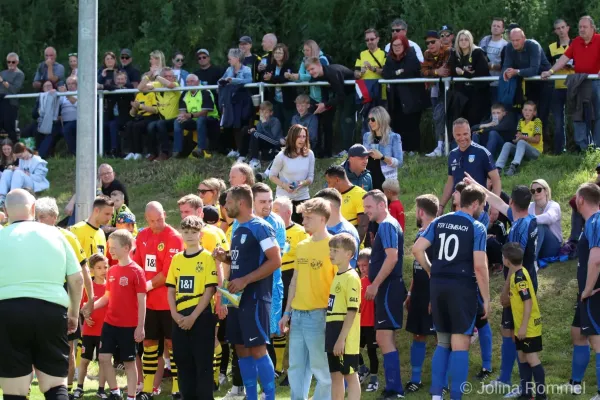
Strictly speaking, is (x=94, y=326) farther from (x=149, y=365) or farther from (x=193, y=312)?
(x=193, y=312)

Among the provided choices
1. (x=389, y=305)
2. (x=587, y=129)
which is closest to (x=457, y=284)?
(x=389, y=305)

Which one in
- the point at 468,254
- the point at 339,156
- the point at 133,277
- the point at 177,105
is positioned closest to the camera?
the point at 468,254

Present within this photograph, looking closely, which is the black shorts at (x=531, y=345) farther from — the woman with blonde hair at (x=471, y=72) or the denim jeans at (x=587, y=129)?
the woman with blonde hair at (x=471, y=72)

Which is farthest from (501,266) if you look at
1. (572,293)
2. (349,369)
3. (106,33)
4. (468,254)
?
(106,33)

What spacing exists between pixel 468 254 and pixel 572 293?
9.53 ft

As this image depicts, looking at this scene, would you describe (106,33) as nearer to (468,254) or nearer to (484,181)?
(484,181)

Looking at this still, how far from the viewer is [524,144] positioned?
15305 millimetres

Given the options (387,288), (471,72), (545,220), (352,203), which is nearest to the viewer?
(387,288)

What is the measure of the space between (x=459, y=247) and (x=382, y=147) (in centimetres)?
454

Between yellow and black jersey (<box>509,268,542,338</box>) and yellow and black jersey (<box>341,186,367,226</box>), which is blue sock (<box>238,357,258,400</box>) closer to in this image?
yellow and black jersey (<box>509,268,542,338</box>)

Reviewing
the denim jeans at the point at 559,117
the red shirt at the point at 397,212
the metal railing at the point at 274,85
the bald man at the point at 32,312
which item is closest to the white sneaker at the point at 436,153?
the metal railing at the point at 274,85

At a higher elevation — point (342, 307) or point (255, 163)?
point (255, 163)

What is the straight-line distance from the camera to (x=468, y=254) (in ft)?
32.1

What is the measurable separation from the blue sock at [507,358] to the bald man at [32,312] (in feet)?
14.5
